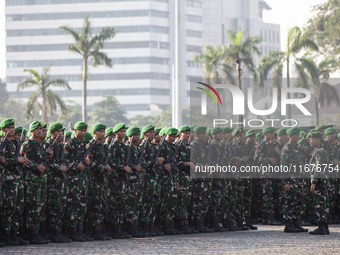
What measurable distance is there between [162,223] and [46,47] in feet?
418

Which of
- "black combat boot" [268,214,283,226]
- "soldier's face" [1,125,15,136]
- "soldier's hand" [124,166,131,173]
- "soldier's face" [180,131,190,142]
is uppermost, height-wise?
"soldier's face" [1,125,15,136]

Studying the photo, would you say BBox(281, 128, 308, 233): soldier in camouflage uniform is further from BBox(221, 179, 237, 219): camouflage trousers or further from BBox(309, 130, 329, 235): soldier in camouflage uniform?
BBox(221, 179, 237, 219): camouflage trousers

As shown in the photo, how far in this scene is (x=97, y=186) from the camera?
1199 centimetres

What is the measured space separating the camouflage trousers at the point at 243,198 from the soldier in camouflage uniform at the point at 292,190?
1.10 metres

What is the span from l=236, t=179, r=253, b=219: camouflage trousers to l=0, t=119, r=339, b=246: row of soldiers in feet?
0.07

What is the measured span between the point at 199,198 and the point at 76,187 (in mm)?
2592

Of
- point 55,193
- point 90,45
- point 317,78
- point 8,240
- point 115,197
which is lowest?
point 8,240

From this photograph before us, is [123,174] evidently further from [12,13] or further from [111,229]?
[12,13]

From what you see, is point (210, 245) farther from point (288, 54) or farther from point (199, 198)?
point (288, 54)

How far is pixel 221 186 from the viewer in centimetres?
1338

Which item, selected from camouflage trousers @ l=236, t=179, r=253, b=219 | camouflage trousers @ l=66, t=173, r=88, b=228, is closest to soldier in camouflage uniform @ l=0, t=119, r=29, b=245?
camouflage trousers @ l=66, t=173, r=88, b=228

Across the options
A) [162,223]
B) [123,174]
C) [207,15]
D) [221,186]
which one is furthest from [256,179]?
[207,15]

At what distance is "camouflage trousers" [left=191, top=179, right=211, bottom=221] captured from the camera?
13.1 metres

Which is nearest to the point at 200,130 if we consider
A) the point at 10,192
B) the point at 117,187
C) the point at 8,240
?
the point at 117,187
